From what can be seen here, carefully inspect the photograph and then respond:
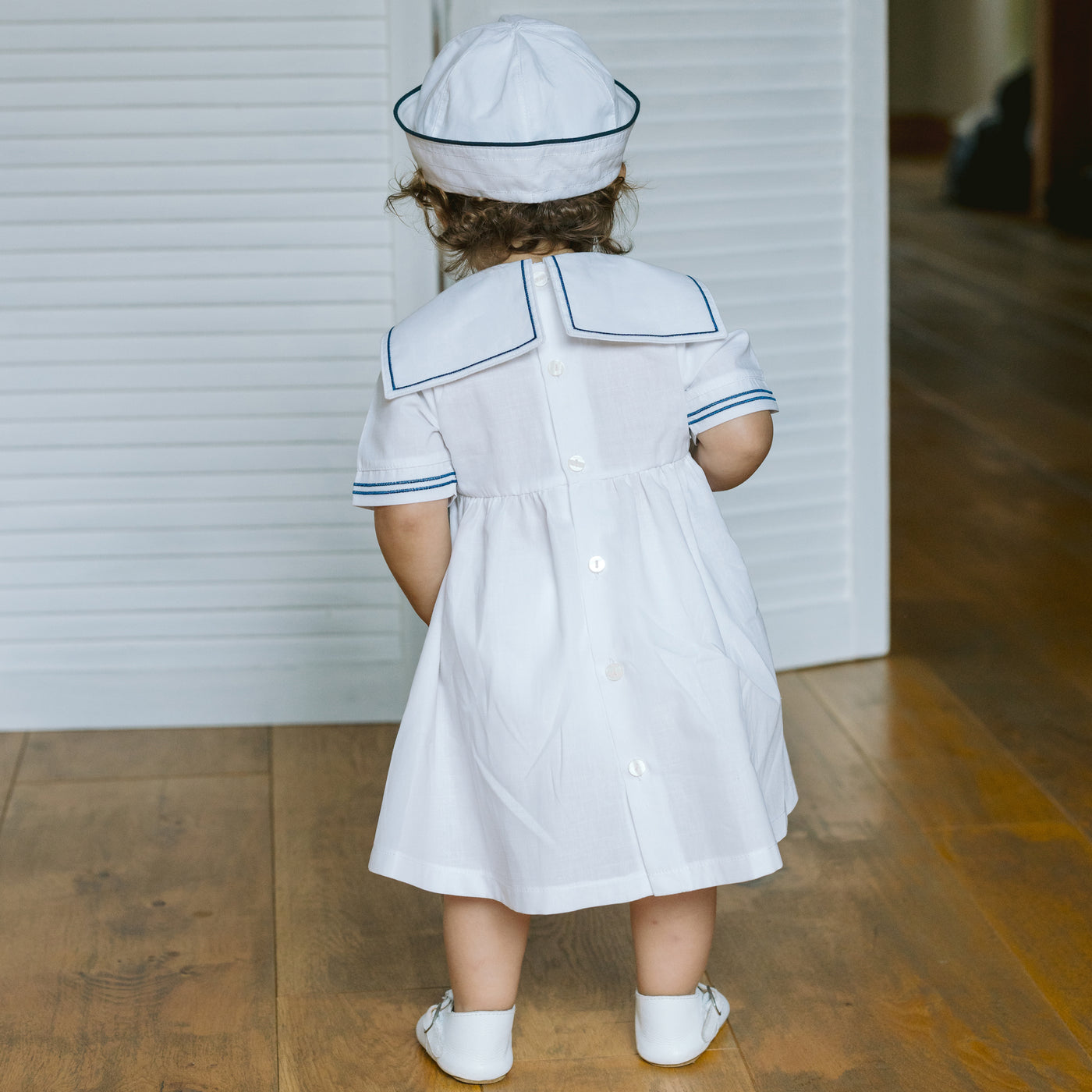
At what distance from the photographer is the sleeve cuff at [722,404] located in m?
1.37

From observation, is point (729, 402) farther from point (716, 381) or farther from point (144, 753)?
point (144, 753)

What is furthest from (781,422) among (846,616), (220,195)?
(220,195)

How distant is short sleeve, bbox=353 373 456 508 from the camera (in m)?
1.34

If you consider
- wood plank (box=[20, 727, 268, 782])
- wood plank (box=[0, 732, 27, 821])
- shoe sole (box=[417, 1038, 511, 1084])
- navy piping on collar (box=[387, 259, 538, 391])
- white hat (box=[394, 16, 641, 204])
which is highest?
white hat (box=[394, 16, 641, 204])

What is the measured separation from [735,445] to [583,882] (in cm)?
43

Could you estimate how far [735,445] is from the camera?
4.58ft

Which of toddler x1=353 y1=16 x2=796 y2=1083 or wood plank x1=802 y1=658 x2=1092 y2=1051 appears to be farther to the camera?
wood plank x1=802 y1=658 x2=1092 y2=1051

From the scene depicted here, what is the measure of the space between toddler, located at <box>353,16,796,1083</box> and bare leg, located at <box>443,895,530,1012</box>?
0.18 feet

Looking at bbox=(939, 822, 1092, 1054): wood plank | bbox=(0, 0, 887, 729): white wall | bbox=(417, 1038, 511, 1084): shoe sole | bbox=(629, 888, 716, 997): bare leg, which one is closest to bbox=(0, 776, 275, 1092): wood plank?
bbox=(417, 1038, 511, 1084): shoe sole

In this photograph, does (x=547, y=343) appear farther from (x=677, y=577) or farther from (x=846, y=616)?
(x=846, y=616)

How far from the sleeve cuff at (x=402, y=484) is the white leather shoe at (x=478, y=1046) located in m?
0.51

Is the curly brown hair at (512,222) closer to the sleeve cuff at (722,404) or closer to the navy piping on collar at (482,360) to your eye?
the navy piping on collar at (482,360)

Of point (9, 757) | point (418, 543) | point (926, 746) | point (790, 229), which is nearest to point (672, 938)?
point (418, 543)

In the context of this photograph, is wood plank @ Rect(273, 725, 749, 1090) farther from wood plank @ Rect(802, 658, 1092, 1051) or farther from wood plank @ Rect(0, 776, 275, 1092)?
wood plank @ Rect(802, 658, 1092, 1051)
